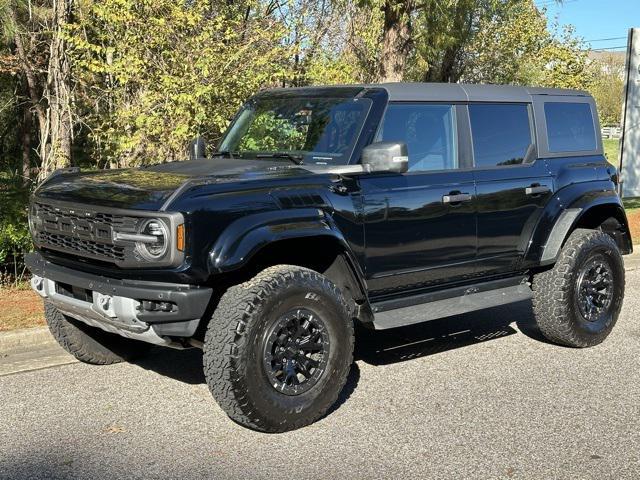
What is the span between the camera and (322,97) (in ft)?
18.5

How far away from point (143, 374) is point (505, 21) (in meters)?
15.9

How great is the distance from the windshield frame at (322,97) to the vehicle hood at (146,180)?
0.15m

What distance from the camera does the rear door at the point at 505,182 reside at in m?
5.77

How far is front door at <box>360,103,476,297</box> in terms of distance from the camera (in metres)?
5.08

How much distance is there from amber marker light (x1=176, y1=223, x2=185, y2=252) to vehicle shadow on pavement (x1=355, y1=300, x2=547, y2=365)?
7.70 ft

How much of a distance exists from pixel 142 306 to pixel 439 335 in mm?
3285

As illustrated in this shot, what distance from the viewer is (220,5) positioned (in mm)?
10547

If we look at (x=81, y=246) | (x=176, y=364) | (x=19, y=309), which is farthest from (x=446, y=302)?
(x=19, y=309)

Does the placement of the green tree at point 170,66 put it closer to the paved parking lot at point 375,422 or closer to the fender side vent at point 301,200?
the paved parking lot at point 375,422

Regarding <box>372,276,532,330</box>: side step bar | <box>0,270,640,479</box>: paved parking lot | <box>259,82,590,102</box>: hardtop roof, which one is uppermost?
<box>259,82,590,102</box>: hardtop roof

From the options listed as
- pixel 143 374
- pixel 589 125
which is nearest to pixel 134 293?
pixel 143 374

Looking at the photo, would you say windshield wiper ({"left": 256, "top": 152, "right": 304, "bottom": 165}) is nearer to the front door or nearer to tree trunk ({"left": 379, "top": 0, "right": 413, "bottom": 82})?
the front door

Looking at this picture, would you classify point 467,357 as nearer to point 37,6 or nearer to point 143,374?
point 143,374

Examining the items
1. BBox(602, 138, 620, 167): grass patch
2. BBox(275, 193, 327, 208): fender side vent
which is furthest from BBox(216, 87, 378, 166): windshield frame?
BBox(602, 138, 620, 167): grass patch
